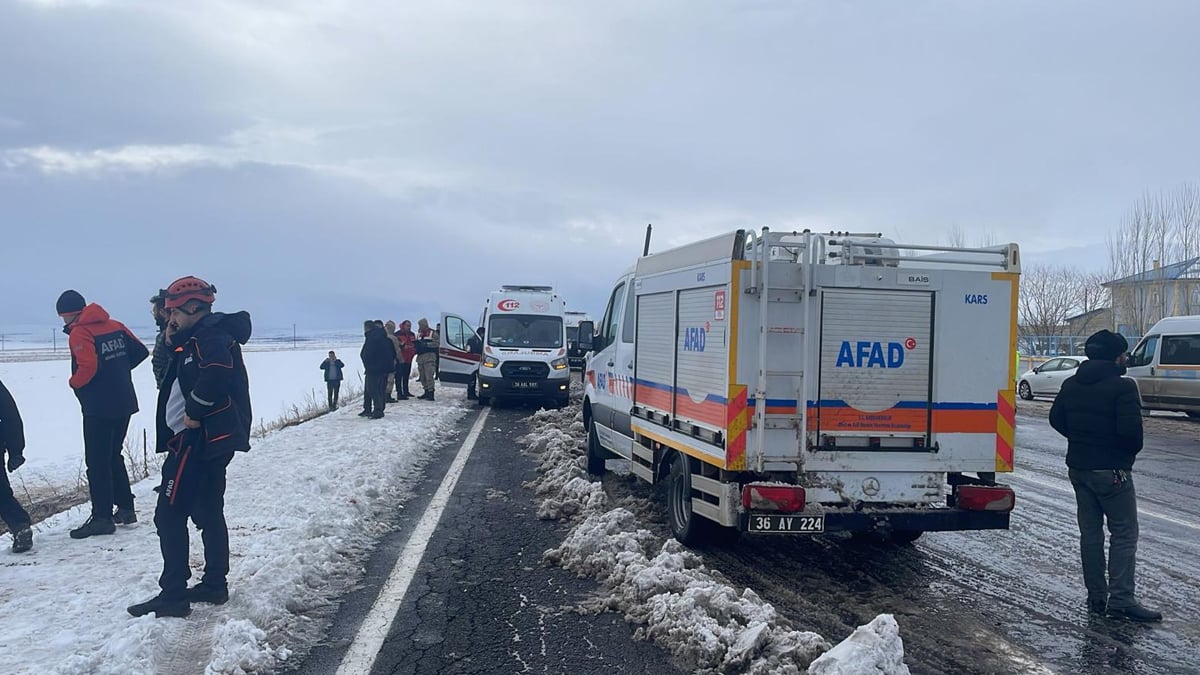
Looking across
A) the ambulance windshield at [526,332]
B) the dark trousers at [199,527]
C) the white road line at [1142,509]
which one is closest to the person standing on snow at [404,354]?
the ambulance windshield at [526,332]

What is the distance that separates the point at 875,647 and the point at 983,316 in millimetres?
3139

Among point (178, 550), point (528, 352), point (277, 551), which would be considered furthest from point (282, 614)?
point (528, 352)

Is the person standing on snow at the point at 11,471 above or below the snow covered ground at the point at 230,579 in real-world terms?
above

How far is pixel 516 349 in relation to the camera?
20.5 m

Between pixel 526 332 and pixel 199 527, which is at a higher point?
pixel 526 332

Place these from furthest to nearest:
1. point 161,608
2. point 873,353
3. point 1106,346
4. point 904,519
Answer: point 873,353 → point 904,519 → point 1106,346 → point 161,608

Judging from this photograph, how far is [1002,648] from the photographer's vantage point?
5180 millimetres

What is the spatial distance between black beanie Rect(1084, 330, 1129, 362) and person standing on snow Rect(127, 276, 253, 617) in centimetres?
584

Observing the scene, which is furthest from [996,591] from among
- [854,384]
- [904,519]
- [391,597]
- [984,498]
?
[391,597]

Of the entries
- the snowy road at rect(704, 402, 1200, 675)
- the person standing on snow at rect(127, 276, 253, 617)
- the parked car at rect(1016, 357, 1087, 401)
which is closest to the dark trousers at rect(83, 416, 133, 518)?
the person standing on snow at rect(127, 276, 253, 617)

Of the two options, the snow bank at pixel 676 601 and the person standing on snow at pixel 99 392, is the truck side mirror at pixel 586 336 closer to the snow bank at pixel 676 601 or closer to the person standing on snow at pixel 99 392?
the snow bank at pixel 676 601

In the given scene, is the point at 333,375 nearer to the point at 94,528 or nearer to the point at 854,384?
the point at 94,528

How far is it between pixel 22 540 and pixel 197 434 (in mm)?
2460

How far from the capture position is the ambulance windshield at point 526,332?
20.8 metres
